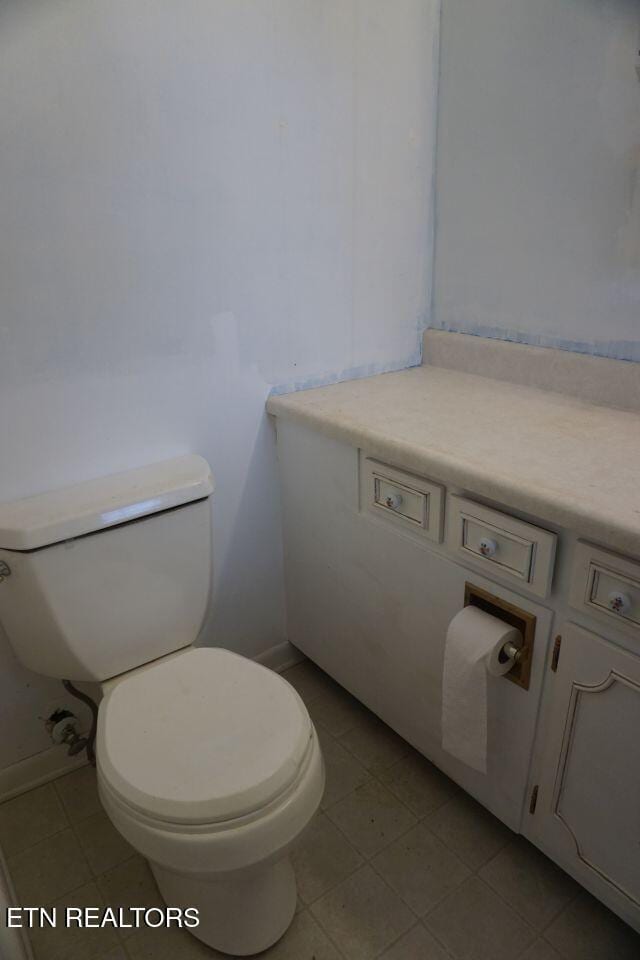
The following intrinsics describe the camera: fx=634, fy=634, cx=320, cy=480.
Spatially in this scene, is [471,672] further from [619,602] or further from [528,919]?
[528,919]

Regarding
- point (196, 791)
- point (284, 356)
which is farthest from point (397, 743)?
point (284, 356)

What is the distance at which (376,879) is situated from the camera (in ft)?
3.94

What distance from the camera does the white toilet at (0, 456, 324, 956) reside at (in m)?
0.90

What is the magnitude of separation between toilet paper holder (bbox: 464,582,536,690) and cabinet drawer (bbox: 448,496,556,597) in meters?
0.05

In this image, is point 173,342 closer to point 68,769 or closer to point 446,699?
point 446,699

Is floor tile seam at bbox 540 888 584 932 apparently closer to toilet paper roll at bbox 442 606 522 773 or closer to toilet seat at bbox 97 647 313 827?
toilet paper roll at bbox 442 606 522 773

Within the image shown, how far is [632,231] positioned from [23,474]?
1224mm

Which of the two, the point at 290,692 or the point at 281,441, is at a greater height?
the point at 281,441

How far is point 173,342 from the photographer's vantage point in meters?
1.28

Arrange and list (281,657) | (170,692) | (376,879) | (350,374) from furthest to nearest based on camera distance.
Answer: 1. (281,657)
2. (350,374)
3. (376,879)
4. (170,692)

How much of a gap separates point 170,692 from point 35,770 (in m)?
0.54

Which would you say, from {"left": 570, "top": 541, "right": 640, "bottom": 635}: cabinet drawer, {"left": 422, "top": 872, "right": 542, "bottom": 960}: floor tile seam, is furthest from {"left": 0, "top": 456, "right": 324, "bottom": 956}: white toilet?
{"left": 570, "top": 541, "right": 640, "bottom": 635}: cabinet drawer

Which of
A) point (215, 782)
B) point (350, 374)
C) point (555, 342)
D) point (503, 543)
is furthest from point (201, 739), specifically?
point (555, 342)

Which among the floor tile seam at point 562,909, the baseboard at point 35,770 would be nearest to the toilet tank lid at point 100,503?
the baseboard at point 35,770
